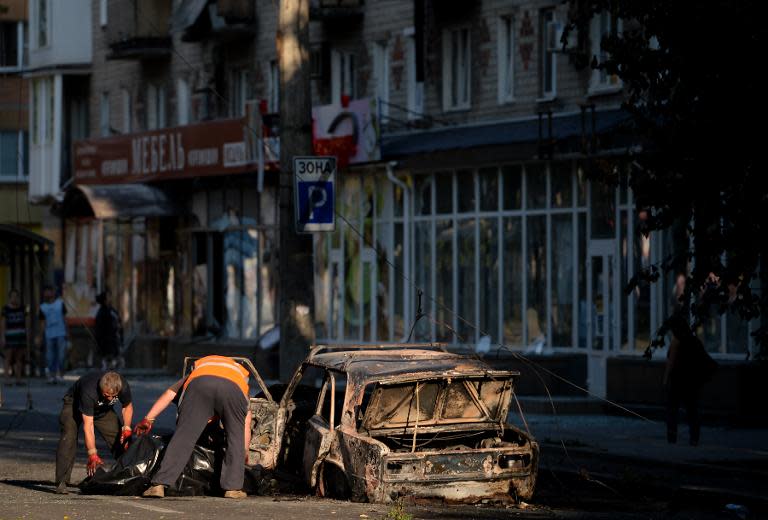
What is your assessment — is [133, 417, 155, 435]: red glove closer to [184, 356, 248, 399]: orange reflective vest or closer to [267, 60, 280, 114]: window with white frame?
Answer: [184, 356, 248, 399]: orange reflective vest

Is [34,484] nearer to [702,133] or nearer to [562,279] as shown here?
[702,133]

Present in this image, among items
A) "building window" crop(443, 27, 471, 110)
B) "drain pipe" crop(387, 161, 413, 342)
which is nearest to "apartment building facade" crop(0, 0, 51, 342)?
"drain pipe" crop(387, 161, 413, 342)

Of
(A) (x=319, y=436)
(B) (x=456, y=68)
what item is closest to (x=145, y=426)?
(A) (x=319, y=436)

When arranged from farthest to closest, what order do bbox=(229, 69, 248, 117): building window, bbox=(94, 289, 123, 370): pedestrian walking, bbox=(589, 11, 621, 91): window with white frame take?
bbox=(229, 69, 248, 117): building window, bbox=(94, 289, 123, 370): pedestrian walking, bbox=(589, 11, 621, 91): window with white frame

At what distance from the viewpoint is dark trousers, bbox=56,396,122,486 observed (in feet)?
49.3

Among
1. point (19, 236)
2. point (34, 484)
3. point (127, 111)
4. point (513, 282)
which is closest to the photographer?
point (34, 484)

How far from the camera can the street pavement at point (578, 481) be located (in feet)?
44.9

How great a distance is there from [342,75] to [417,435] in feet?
68.5

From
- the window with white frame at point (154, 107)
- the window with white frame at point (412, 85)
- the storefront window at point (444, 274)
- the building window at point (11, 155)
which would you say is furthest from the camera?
the building window at point (11, 155)

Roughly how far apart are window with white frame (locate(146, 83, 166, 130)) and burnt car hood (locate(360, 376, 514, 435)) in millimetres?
28518

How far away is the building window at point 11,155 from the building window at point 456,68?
2263 centimetres

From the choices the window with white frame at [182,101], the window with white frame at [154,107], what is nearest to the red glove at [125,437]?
the window with white frame at [182,101]

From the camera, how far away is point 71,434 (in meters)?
15.1

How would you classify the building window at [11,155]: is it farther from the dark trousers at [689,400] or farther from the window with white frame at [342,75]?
the dark trousers at [689,400]
